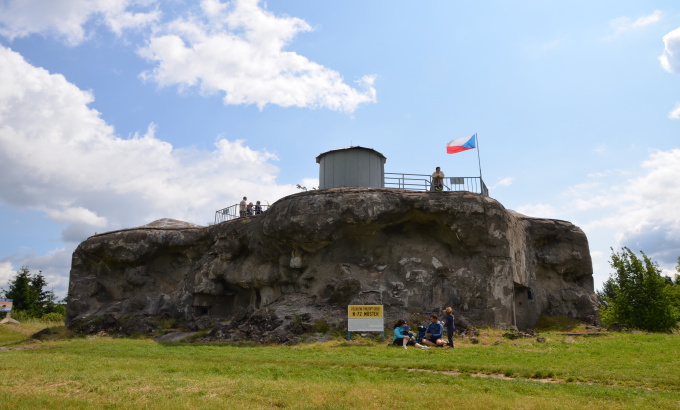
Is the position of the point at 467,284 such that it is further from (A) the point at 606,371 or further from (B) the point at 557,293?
(A) the point at 606,371

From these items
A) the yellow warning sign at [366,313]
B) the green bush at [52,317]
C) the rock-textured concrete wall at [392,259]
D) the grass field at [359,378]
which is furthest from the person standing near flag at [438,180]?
the green bush at [52,317]

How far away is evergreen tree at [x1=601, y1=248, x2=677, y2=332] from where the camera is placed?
2800 cm

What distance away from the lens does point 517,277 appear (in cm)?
2528

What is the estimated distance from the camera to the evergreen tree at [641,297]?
28000 mm

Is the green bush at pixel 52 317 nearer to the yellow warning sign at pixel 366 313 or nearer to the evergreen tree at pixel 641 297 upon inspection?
the yellow warning sign at pixel 366 313

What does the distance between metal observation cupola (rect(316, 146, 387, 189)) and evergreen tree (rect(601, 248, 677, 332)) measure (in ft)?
46.9

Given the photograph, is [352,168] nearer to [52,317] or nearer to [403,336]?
[403,336]

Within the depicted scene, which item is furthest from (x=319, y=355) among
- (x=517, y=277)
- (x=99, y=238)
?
(x=99, y=238)

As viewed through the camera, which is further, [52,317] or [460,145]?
[52,317]

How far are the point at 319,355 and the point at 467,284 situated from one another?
9.31 meters

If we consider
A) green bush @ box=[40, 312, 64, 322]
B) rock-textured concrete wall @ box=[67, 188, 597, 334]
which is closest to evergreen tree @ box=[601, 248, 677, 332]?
rock-textured concrete wall @ box=[67, 188, 597, 334]

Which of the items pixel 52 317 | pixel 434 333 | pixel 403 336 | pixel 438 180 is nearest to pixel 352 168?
pixel 438 180

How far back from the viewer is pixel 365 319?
19484 millimetres

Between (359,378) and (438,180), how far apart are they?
1467 centimetres
